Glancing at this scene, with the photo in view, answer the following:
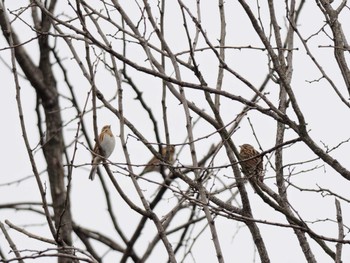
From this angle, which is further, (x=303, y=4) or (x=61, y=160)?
(x=61, y=160)

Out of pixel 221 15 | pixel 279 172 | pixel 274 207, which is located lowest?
pixel 274 207

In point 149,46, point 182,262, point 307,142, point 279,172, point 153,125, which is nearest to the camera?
point 307,142

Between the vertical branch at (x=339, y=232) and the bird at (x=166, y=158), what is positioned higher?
the bird at (x=166, y=158)

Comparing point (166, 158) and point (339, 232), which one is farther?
point (166, 158)

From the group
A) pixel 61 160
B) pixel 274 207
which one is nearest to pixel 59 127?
pixel 61 160

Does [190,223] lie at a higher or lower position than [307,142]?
higher

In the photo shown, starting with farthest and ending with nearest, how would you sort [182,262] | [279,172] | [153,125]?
1. [153,125]
2. [182,262]
3. [279,172]

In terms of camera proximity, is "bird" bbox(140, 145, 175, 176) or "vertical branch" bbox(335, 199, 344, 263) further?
"bird" bbox(140, 145, 175, 176)

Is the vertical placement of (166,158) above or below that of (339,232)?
above

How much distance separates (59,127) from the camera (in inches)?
274

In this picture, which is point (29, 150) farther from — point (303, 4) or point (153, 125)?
point (153, 125)

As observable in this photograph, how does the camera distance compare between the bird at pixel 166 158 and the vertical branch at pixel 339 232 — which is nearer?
the vertical branch at pixel 339 232

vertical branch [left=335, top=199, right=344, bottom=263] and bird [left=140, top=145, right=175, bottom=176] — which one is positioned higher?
bird [left=140, top=145, right=175, bottom=176]

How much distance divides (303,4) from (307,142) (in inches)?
93.8
